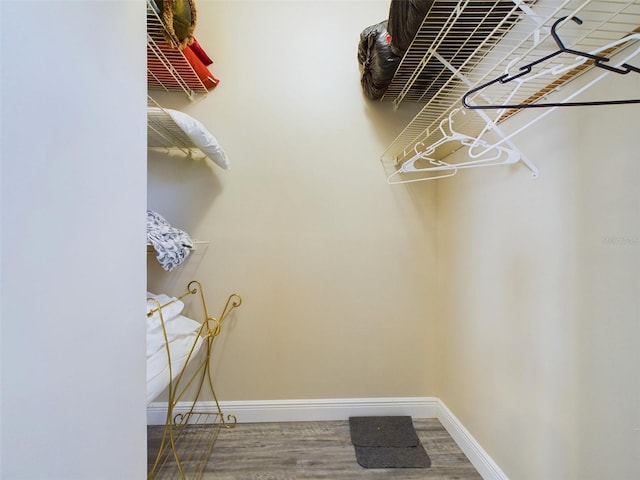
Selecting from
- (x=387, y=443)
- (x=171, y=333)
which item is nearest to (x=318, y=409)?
(x=387, y=443)

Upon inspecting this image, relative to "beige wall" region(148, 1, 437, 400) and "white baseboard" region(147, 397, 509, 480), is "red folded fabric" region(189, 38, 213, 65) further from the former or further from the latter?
"white baseboard" region(147, 397, 509, 480)

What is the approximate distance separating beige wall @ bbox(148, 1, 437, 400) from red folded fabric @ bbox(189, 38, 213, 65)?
3.2 inches

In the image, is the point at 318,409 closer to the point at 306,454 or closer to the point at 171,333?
the point at 306,454

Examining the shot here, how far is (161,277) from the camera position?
5.50 ft

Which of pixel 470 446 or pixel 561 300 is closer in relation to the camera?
pixel 561 300

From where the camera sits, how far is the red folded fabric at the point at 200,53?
1.51m

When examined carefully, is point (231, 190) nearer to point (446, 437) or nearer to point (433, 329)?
point (433, 329)

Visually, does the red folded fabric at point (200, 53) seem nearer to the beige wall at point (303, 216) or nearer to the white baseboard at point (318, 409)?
the beige wall at point (303, 216)

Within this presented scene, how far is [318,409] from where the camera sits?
5.64 ft

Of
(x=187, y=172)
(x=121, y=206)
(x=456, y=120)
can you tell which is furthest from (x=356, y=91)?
(x=121, y=206)

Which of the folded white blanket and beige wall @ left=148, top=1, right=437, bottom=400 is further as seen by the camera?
beige wall @ left=148, top=1, right=437, bottom=400

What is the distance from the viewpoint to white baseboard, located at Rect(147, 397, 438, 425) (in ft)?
5.53

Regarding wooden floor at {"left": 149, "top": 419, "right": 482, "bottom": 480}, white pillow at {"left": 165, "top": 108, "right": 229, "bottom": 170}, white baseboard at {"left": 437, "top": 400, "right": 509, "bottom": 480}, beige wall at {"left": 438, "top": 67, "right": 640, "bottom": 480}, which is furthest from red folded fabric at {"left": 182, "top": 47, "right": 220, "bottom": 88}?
white baseboard at {"left": 437, "top": 400, "right": 509, "bottom": 480}

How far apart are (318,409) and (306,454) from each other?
0.94ft
